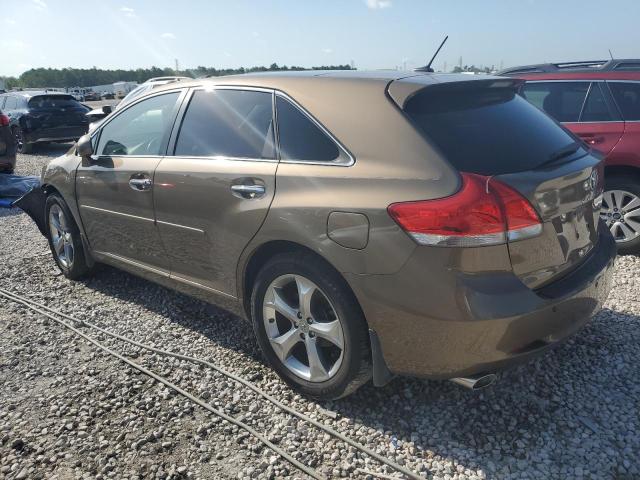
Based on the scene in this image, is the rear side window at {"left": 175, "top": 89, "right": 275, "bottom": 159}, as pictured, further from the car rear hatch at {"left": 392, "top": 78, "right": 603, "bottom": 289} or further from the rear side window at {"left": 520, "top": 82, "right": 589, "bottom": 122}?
the rear side window at {"left": 520, "top": 82, "right": 589, "bottom": 122}

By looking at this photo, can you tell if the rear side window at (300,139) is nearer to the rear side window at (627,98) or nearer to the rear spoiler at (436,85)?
the rear spoiler at (436,85)

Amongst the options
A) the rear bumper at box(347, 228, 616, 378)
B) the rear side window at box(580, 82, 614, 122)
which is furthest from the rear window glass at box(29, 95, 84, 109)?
the rear bumper at box(347, 228, 616, 378)

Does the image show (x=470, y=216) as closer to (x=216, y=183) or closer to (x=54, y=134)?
(x=216, y=183)

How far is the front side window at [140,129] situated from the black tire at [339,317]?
136cm

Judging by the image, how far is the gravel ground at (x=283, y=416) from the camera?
2.50 m

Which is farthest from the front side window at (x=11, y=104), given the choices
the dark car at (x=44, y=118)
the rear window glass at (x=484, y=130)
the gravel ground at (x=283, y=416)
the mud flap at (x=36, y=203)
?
the rear window glass at (x=484, y=130)

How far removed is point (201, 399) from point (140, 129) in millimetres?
2080

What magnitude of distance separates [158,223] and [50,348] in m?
1.12

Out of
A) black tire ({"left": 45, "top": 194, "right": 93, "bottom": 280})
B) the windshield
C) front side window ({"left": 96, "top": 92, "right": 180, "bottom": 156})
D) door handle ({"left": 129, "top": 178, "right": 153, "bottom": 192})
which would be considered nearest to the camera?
door handle ({"left": 129, "top": 178, "right": 153, "bottom": 192})

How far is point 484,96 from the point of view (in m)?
2.87

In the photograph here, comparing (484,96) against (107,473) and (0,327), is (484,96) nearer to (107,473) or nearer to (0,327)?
(107,473)

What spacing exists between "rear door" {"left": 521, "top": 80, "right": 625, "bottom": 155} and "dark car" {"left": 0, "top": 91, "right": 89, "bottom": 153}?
12.8m

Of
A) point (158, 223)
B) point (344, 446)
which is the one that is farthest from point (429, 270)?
point (158, 223)

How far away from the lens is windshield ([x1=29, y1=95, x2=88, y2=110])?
14852mm
